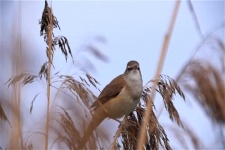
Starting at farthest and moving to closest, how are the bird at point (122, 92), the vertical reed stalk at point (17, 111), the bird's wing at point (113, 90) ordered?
the bird's wing at point (113, 90) → the bird at point (122, 92) → the vertical reed stalk at point (17, 111)

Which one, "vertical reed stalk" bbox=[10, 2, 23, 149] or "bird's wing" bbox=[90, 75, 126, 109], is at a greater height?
"bird's wing" bbox=[90, 75, 126, 109]

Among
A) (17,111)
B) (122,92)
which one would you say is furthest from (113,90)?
(17,111)

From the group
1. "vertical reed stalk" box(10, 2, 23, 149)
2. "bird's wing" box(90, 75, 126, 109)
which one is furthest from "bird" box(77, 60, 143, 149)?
"vertical reed stalk" box(10, 2, 23, 149)

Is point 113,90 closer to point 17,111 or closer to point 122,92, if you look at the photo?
point 122,92

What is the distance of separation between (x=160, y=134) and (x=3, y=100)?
3.37 ft

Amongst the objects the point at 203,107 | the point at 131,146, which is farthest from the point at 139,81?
the point at 203,107

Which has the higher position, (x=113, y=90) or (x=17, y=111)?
(x=113, y=90)

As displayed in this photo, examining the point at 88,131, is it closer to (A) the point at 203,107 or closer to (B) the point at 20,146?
(B) the point at 20,146

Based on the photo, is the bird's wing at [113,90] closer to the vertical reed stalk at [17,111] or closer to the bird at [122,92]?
the bird at [122,92]

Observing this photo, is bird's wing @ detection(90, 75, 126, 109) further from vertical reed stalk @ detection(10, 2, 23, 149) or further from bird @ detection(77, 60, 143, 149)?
vertical reed stalk @ detection(10, 2, 23, 149)

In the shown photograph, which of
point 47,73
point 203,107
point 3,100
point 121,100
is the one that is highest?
point 121,100

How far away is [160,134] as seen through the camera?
273 centimetres

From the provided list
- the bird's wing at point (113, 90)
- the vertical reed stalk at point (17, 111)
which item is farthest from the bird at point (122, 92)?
the vertical reed stalk at point (17, 111)

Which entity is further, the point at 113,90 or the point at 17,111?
the point at 113,90
